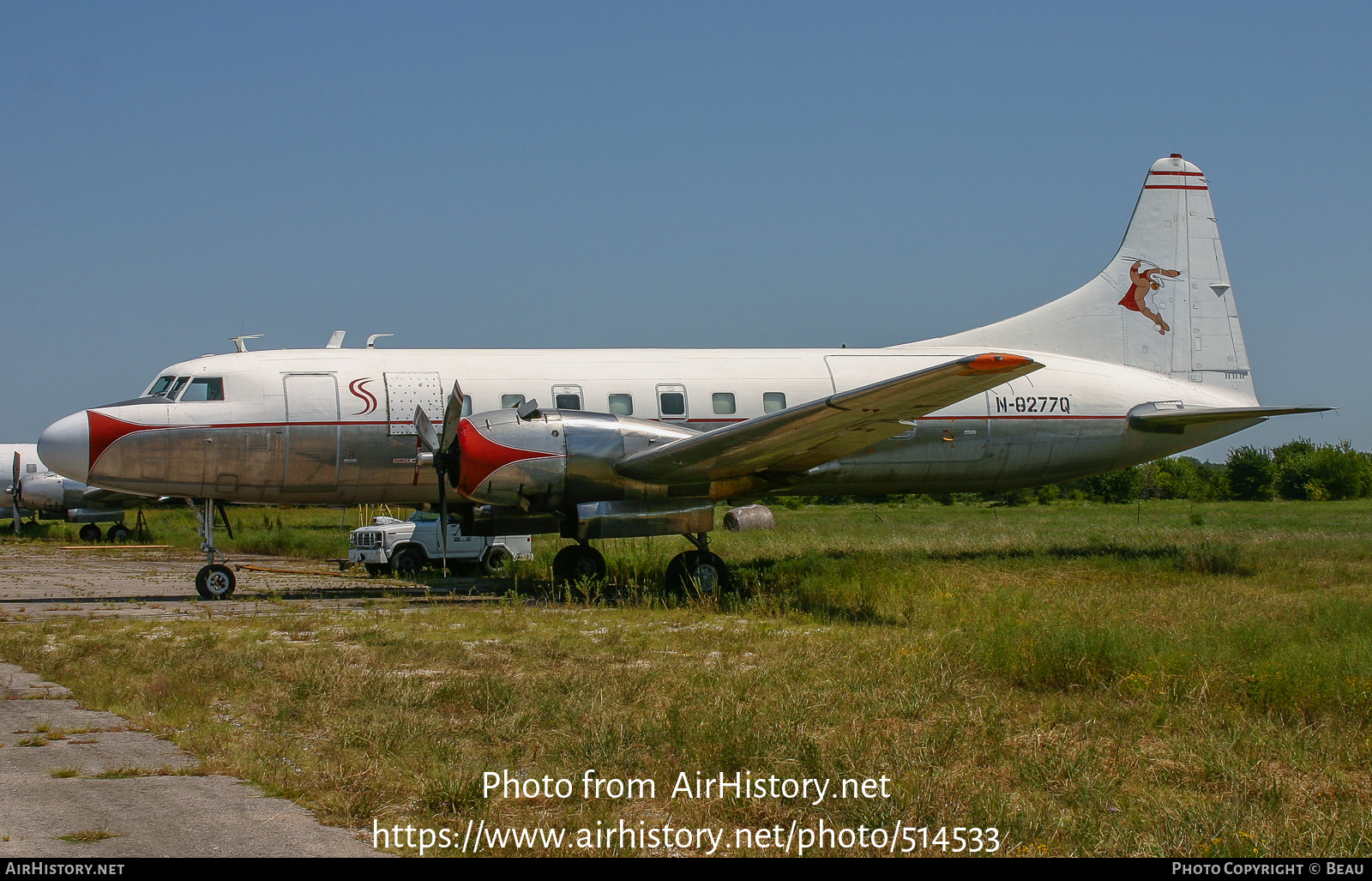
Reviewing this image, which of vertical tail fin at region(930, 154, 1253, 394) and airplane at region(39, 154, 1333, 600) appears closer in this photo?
airplane at region(39, 154, 1333, 600)

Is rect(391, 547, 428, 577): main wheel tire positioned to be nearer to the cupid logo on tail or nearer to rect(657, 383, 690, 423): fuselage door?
rect(657, 383, 690, 423): fuselage door

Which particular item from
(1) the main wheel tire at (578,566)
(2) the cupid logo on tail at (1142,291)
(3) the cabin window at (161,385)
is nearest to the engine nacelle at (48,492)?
(3) the cabin window at (161,385)

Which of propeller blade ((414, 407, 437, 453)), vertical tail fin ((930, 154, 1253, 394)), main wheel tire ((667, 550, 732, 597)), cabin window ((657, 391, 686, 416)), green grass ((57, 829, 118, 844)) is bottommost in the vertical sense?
green grass ((57, 829, 118, 844))

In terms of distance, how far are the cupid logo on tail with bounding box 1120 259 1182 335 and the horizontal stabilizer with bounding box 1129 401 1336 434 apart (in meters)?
1.67

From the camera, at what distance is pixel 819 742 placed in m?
6.62

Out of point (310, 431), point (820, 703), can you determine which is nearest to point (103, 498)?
point (310, 431)

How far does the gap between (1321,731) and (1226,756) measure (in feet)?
3.76

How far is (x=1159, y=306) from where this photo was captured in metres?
19.2

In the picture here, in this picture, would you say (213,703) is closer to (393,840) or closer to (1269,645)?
(393,840)

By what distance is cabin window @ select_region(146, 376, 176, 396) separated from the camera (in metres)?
15.4

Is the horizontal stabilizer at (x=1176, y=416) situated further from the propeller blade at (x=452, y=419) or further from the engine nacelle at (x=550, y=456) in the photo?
the propeller blade at (x=452, y=419)

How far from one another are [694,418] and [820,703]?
9130mm

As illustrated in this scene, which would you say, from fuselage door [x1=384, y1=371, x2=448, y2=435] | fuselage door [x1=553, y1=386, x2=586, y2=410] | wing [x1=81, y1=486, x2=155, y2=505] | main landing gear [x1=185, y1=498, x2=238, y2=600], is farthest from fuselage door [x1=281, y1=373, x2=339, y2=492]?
wing [x1=81, y1=486, x2=155, y2=505]
